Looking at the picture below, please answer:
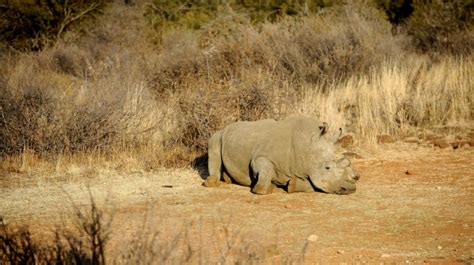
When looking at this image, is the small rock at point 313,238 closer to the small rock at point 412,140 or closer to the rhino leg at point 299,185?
the rhino leg at point 299,185

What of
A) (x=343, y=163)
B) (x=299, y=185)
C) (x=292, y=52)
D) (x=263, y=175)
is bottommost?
(x=299, y=185)

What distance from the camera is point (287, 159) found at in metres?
8.86

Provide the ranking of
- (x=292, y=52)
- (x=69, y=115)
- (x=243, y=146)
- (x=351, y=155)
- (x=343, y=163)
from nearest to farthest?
(x=343, y=163)
(x=243, y=146)
(x=69, y=115)
(x=351, y=155)
(x=292, y=52)

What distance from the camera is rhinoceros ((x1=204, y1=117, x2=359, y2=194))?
8.73m

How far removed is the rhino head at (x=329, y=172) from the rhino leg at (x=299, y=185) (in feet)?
0.23

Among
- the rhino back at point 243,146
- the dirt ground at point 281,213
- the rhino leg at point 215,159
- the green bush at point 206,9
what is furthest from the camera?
the green bush at point 206,9

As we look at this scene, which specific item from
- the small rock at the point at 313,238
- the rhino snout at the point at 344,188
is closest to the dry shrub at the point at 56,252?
the small rock at the point at 313,238

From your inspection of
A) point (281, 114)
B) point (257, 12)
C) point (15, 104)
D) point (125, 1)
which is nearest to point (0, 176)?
point (15, 104)

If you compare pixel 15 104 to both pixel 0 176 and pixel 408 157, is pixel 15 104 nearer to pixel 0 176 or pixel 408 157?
pixel 0 176

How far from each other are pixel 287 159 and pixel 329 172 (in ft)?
1.97

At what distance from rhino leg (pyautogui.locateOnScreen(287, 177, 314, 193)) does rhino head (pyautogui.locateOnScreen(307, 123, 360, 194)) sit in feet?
0.23

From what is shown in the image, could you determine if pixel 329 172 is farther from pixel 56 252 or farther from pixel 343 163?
pixel 56 252

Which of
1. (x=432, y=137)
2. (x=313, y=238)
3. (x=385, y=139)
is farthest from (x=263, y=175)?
(x=432, y=137)

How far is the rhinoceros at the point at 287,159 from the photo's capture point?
8.73 m
